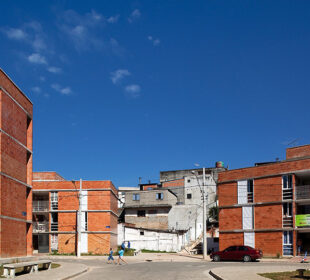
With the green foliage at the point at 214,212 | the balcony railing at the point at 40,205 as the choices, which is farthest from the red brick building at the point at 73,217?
the green foliage at the point at 214,212

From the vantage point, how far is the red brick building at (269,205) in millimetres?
39688

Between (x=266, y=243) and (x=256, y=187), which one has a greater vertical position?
(x=256, y=187)

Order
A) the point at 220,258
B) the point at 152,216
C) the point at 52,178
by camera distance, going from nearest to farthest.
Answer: the point at 220,258 < the point at 52,178 < the point at 152,216

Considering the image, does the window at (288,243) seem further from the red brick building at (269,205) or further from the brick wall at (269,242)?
the brick wall at (269,242)

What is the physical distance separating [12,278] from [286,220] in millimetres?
27593

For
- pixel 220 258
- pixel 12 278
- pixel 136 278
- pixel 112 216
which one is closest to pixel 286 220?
pixel 220 258

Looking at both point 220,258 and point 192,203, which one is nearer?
point 220,258

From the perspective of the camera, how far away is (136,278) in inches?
786

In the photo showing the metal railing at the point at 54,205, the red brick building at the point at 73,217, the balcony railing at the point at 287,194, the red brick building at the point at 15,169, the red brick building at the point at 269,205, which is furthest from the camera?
the metal railing at the point at 54,205

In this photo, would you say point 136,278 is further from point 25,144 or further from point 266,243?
point 266,243

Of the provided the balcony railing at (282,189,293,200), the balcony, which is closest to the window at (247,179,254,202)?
the balcony railing at (282,189,293,200)

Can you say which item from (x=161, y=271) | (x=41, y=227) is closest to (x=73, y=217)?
(x=41, y=227)

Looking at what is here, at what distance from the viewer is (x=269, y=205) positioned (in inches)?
1636

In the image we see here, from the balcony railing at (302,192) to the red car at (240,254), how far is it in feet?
22.7
